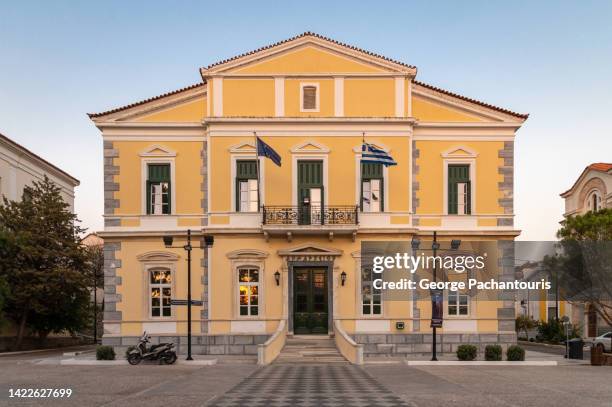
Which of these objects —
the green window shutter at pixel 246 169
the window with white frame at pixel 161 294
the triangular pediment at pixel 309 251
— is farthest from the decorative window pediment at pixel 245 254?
the green window shutter at pixel 246 169

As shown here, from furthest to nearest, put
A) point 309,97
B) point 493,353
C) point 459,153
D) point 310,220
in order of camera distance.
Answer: point 459,153, point 309,97, point 310,220, point 493,353

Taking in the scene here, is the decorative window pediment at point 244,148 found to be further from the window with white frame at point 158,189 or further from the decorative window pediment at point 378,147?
the decorative window pediment at point 378,147

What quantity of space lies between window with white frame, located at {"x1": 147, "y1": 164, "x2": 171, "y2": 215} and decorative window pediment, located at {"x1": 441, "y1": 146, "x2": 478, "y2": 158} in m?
11.7

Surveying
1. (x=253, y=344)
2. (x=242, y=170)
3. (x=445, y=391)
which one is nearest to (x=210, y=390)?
(x=445, y=391)

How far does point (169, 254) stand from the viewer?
2989 cm

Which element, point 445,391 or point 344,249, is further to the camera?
point 344,249

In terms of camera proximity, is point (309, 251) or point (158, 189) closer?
point (309, 251)

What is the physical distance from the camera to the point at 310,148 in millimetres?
30047

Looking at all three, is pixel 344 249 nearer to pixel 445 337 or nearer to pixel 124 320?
pixel 445 337

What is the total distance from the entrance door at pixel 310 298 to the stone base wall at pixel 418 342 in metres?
1.71

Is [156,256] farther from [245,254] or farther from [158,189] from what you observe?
[245,254]

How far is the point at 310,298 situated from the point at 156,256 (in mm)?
6608

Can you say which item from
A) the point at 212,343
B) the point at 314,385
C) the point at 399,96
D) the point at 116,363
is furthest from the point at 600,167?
the point at 314,385

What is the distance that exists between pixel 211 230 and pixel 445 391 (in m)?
14.4
